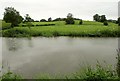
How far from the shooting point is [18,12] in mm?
32781

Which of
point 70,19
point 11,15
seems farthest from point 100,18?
point 11,15

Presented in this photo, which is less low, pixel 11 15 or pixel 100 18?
pixel 11 15

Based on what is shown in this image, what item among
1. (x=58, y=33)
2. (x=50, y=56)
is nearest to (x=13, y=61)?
(x=50, y=56)

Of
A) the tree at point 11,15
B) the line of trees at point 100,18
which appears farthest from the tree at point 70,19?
the tree at point 11,15

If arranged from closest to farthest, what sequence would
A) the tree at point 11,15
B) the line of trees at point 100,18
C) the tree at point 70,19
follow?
the tree at point 11,15 → the tree at point 70,19 → the line of trees at point 100,18

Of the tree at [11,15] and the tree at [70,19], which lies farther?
the tree at [70,19]

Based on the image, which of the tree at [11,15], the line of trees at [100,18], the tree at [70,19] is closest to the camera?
the tree at [11,15]

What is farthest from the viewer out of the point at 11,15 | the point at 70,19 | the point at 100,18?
the point at 100,18

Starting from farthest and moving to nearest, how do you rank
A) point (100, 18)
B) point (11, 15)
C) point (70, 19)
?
point (100, 18), point (70, 19), point (11, 15)

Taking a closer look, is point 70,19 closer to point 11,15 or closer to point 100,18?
point 100,18

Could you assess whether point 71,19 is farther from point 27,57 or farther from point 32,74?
point 32,74

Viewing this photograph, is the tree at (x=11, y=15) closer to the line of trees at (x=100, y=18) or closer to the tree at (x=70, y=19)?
the tree at (x=70, y=19)

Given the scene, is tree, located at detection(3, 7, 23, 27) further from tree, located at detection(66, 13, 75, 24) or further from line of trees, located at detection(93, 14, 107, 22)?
line of trees, located at detection(93, 14, 107, 22)

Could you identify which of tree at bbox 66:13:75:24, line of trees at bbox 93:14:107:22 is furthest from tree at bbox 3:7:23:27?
line of trees at bbox 93:14:107:22
